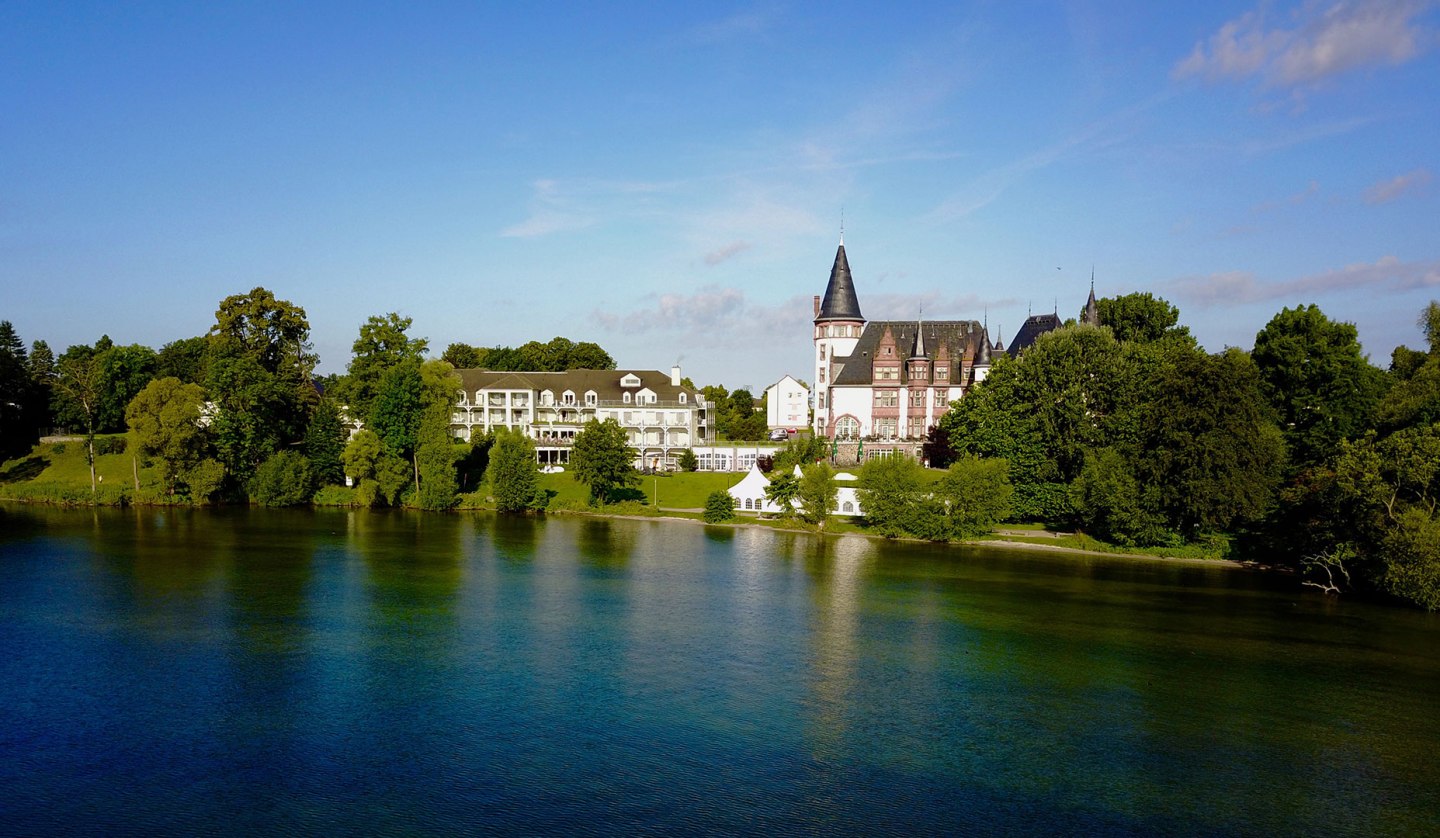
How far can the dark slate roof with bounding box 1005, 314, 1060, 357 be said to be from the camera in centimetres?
6519

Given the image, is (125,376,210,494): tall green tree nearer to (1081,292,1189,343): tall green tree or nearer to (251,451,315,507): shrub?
(251,451,315,507): shrub

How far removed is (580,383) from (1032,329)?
36.9m

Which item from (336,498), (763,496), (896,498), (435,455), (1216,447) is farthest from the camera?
(336,498)

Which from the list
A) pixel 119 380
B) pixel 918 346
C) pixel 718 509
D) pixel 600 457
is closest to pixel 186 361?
pixel 119 380

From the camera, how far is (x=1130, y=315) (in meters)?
58.8

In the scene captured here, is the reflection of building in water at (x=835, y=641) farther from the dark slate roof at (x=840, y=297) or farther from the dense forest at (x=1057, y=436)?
the dark slate roof at (x=840, y=297)

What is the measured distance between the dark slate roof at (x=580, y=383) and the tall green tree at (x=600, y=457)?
15.3 metres

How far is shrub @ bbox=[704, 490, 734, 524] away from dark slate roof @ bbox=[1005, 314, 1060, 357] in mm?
26284

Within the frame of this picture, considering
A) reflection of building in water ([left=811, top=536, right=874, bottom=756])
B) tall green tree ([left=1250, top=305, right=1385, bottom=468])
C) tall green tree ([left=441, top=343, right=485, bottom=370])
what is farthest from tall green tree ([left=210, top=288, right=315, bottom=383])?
tall green tree ([left=1250, top=305, right=1385, bottom=468])

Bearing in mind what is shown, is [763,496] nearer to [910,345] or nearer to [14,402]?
[910,345]

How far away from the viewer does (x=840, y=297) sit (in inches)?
2953

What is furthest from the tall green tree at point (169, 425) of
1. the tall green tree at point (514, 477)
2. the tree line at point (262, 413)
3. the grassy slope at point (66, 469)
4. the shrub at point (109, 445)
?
the tall green tree at point (514, 477)

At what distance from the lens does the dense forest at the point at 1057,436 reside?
3638 centimetres

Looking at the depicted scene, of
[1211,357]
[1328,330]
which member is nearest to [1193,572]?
[1211,357]
